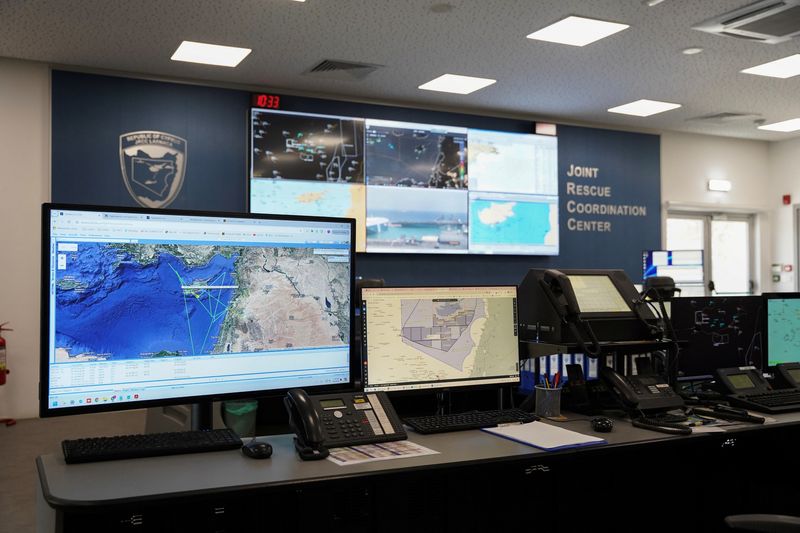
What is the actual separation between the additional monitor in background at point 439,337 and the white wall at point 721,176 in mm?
6653

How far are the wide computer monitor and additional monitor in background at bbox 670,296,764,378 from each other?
1.42m

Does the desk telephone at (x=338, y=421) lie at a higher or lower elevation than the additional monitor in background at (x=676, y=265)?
lower

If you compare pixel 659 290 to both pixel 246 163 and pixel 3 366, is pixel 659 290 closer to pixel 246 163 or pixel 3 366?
pixel 246 163

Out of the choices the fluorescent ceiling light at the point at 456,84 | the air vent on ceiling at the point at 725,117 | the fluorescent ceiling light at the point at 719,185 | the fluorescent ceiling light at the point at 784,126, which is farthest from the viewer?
the fluorescent ceiling light at the point at 719,185

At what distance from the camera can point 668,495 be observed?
2.29 meters

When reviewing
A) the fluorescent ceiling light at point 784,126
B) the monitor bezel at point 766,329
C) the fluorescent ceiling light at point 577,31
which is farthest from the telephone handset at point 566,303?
the fluorescent ceiling light at point 784,126

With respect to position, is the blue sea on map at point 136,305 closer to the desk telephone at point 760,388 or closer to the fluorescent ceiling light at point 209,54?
the desk telephone at point 760,388

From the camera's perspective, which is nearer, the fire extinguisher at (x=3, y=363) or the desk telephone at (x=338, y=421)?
the desk telephone at (x=338, y=421)

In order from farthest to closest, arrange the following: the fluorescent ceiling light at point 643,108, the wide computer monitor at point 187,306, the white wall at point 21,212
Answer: the fluorescent ceiling light at point 643,108 < the white wall at point 21,212 < the wide computer monitor at point 187,306

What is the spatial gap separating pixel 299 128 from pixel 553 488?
4.85m

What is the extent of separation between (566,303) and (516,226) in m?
4.88

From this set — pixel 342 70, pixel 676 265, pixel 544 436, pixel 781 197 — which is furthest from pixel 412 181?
pixel 781 197

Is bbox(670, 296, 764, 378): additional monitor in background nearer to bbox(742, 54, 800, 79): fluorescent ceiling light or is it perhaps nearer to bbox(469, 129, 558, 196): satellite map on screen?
bbox(742, 54, 800, 79): fluorescent ceiling light

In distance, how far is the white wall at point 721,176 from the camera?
841 cm
